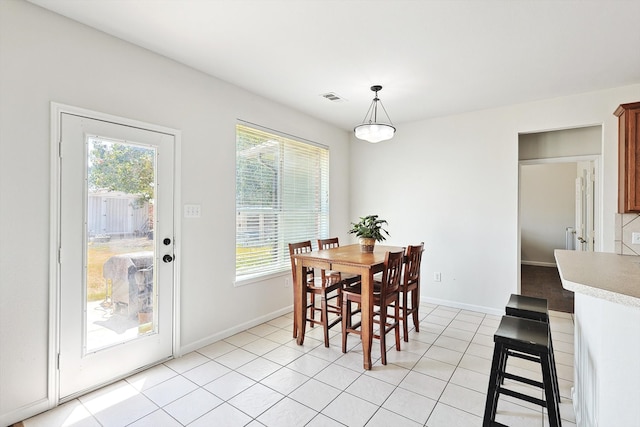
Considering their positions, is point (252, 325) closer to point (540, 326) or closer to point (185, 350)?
point (185, 350)

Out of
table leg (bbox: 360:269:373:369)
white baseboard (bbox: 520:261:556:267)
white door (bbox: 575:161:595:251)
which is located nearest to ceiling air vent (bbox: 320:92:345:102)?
table leg (bbox: 360:269:373:369)

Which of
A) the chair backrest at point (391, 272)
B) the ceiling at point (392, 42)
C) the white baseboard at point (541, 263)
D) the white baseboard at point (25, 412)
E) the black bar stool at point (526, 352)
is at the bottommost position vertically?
the white baseboard at point (25, 412)

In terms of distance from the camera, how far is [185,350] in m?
2.89

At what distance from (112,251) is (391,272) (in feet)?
7.62

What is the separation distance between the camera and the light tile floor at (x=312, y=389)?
2.00 metres

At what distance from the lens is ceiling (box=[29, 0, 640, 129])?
81.5 inches

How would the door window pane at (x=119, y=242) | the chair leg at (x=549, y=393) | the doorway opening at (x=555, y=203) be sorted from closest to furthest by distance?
1. the chair leg at (x=549, y=393)
2. the door window pane at (x=119, y=242)
3. the doorway opening at (x=555, y=203)

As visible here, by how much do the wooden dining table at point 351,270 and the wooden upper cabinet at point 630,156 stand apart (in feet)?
8.10

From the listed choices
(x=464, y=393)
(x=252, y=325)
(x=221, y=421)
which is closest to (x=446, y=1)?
(x=464, y=393)

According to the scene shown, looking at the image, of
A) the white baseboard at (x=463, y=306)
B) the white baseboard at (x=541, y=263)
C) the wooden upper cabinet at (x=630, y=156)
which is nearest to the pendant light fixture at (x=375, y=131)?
the wooden upper cabinet at (x=630, y=156)

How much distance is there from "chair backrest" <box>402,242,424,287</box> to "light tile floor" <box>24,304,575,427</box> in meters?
0.62

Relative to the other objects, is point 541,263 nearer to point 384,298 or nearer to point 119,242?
point 384,298

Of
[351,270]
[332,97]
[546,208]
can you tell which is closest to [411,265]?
[351,270]

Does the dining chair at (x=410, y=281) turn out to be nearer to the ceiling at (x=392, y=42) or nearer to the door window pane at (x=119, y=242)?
the ceiling at (x=392, y=42)
